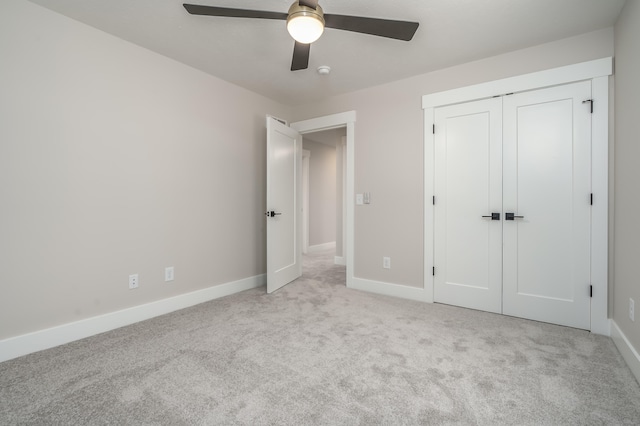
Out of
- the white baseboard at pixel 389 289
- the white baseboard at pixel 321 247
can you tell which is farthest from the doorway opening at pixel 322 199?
the white baseboard at pixel 389 289

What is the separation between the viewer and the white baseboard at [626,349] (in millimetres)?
1684

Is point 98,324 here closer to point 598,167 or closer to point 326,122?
point 326,122

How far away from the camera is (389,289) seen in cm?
331

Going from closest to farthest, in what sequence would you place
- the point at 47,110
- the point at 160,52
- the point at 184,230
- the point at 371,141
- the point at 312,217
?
the point at 47,110
the point at 160,52
the point at 184,230
the point at 371,141
the point at 312,217

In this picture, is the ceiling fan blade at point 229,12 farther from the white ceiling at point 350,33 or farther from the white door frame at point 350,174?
the white door frame at point 350,174

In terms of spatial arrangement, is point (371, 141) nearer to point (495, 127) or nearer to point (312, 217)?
point (495, 127)

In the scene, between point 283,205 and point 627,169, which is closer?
point 627,169

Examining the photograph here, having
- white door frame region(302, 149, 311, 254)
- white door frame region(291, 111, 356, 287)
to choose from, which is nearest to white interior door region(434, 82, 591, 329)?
white door frame region(291, 111, 356, 287)

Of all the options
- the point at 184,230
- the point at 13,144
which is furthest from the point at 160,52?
the point at 184,230

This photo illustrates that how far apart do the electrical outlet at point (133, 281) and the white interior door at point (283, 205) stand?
1284mm

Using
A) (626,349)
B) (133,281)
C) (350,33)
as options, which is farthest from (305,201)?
(626,349)

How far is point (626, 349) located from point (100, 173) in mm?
4002

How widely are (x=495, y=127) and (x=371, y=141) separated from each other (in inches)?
50.1

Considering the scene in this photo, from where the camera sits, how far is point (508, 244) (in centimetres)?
266
